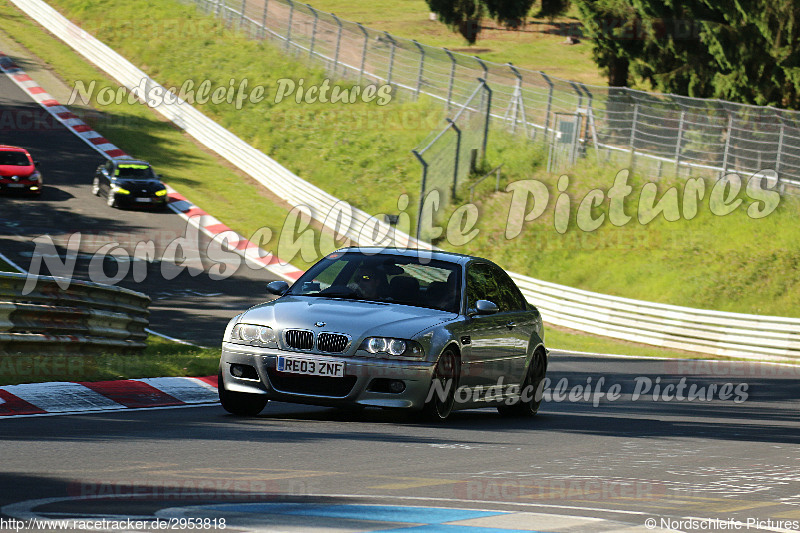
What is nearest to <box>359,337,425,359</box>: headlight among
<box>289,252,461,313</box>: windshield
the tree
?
<box>289,252,461,313</box>: windshield

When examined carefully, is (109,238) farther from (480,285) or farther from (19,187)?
(480,285)

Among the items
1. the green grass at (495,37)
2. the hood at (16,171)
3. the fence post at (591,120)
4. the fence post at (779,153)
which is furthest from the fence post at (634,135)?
the green grass at (495,37)

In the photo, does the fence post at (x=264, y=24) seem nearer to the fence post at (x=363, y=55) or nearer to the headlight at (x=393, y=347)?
the fence post at (x=363, y=55)

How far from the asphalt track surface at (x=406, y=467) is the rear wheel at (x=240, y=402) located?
0.39 feet

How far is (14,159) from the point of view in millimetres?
32938

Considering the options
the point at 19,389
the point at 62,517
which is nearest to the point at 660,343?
the point at 19,389

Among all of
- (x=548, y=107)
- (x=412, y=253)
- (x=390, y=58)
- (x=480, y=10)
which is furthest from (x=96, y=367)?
(x=480, y=10)

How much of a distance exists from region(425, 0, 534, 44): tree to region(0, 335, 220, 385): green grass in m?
46.0

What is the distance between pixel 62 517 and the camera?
17.4 ft

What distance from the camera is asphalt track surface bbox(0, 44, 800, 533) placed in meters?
5.82

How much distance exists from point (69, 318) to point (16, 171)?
68.3 ft

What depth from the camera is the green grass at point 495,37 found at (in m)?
65.6

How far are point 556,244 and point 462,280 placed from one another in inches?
811

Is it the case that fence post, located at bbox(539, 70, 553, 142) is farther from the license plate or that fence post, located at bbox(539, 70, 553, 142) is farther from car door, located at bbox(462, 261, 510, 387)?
the license plate
